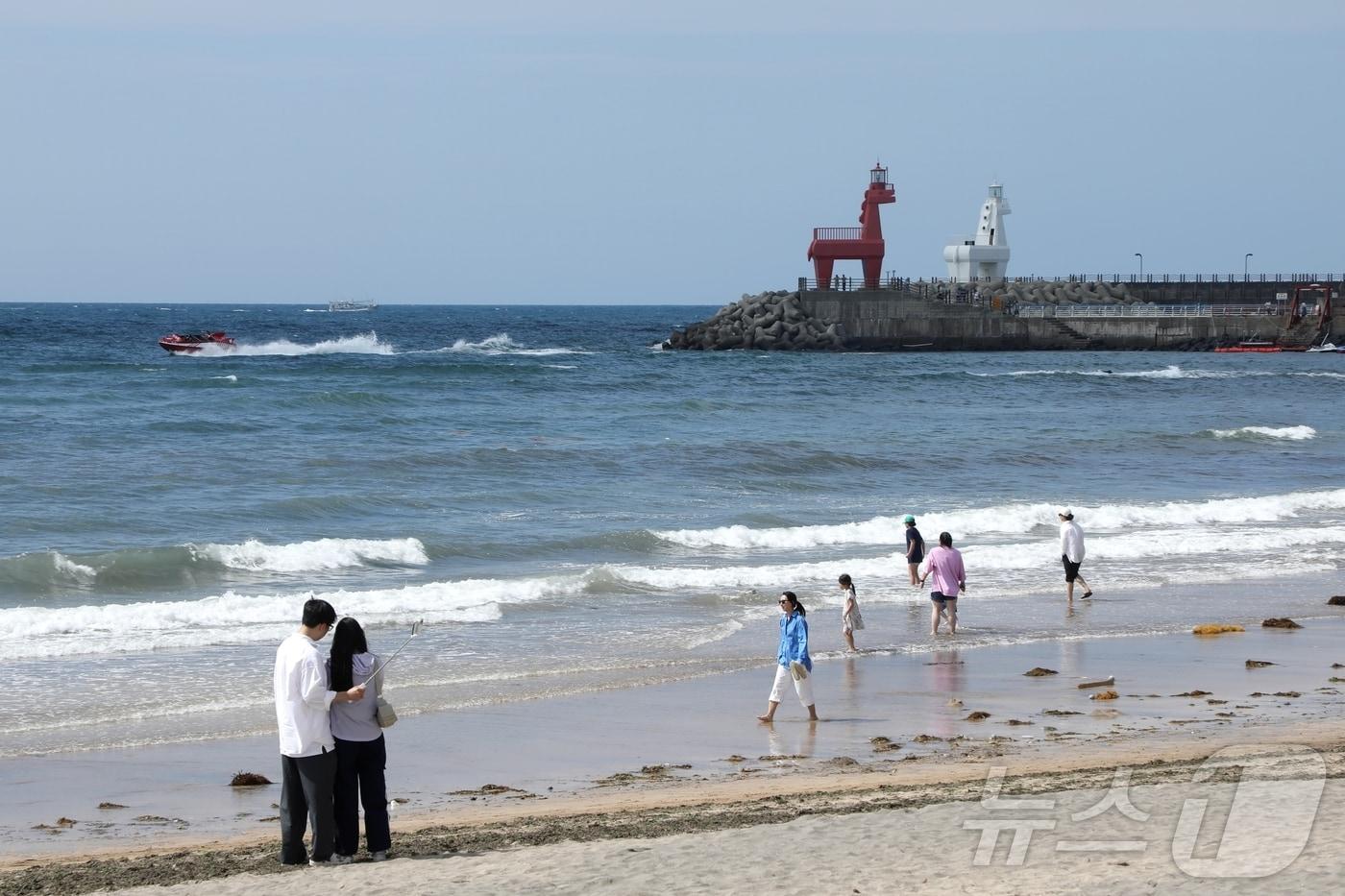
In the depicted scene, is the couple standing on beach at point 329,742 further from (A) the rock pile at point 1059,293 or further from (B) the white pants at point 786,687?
(A) the rock pile at point 1059,293

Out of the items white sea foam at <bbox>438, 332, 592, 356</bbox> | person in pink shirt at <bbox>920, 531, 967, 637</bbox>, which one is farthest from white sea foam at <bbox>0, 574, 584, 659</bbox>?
white sea foam at <bbox>438, 332, 592, 356</bbox>

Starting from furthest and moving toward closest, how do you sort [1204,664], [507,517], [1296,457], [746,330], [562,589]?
[746,330] → [1296,457] → [507,517] → [562,589] → [1204,664]

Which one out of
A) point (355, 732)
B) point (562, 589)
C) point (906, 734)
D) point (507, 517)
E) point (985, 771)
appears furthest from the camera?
point (507, 517)

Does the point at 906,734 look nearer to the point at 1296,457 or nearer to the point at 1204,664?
the point at 1204,664

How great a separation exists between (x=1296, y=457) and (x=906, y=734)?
25.1 metres

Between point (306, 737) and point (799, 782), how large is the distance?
3384mm

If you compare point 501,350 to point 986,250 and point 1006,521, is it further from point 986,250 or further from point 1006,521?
point 1006,521

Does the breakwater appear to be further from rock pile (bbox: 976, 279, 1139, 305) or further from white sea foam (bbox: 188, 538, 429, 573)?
white sea foam (bbox: 188, 538, 429, 573)

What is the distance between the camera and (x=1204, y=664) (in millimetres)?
13062

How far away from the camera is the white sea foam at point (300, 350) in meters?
65.1

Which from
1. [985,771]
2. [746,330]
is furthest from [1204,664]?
[746,330]

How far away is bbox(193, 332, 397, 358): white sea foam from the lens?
214 ft

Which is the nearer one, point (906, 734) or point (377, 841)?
point (377, 841)

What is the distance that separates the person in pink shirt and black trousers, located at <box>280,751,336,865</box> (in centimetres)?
864
